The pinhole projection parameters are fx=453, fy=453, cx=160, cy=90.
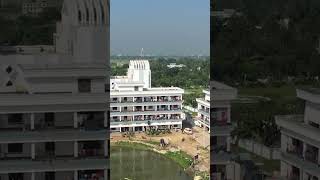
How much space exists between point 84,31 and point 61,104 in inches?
18.2

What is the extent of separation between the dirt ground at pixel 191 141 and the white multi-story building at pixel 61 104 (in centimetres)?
126

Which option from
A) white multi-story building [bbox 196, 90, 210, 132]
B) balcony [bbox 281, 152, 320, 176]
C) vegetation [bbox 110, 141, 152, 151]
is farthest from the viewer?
vegetation [bbox 110, 141, 152, 151]

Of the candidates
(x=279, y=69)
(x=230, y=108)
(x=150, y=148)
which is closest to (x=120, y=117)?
(x=150, y=148)

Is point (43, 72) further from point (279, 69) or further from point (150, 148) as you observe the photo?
point (150, 148)

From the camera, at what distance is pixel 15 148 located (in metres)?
2.75

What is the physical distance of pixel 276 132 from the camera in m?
3.05

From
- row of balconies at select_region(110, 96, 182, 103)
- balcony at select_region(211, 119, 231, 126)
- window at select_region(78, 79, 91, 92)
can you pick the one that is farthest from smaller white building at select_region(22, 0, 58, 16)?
row of balconies at select_region(110, 96, 182, 103)

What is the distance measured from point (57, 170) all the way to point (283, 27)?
68.1 inches

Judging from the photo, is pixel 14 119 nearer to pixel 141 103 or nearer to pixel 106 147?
pixel 106 147

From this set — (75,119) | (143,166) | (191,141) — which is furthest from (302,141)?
(143,166)

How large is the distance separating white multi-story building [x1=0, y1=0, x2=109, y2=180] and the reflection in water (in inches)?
49.5

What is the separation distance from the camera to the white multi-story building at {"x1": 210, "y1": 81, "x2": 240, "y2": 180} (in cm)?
301

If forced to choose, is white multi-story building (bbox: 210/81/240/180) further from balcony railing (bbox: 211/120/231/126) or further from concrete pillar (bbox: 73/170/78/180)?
concrete pillar (bbox: 73/170/78/180)

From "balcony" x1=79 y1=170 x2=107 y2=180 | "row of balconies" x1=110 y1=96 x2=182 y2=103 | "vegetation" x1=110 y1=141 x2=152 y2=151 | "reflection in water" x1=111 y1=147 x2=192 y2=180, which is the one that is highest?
"row of balconies" x1=110 y1=96 x2=182 y2=103
